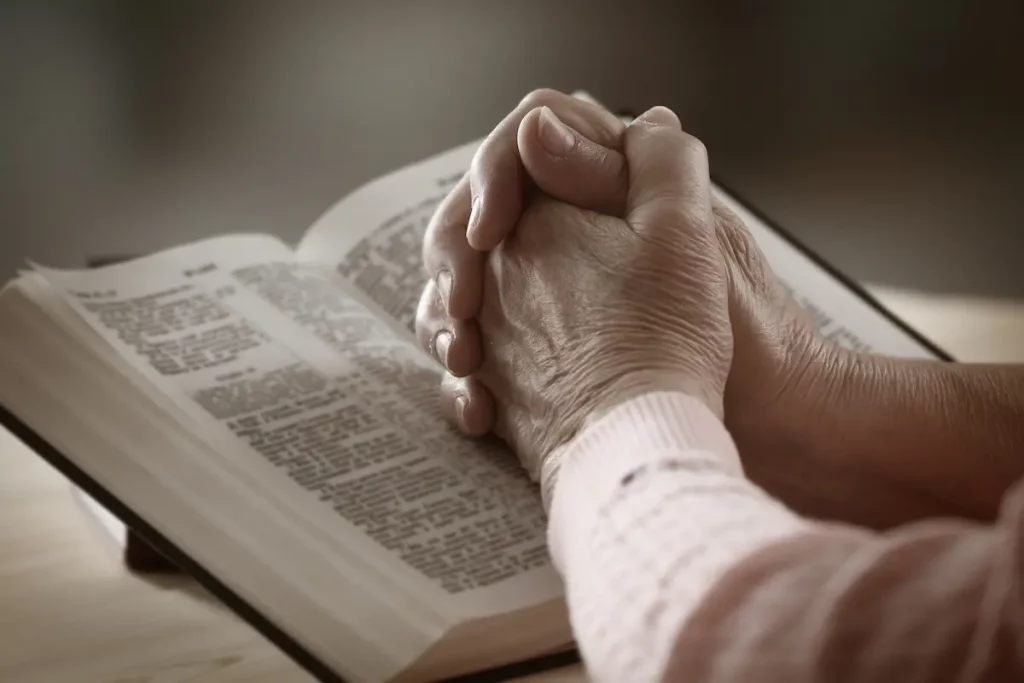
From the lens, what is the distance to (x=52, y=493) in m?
0.70

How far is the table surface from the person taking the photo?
0.55 metres

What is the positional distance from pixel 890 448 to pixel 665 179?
19 centimetres

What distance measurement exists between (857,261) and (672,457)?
795mm

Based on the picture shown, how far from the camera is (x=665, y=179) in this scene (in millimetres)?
614

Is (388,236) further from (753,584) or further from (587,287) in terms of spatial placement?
(753,584)

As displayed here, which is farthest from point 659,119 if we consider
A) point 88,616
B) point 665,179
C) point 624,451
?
point 88,616

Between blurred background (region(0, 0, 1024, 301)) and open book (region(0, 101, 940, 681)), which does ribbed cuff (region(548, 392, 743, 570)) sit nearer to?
open book (region(0, 101, 940, 681))

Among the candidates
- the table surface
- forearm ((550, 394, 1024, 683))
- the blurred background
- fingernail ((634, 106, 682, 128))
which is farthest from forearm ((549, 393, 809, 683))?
the blurred background

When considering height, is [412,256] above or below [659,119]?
below

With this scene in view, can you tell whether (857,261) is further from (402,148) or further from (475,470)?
(475,470)

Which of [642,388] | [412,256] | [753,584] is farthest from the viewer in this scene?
[412,256]

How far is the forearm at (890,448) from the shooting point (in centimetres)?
63

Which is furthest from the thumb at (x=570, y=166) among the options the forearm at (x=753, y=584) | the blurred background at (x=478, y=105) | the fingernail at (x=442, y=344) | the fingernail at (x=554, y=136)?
the blurred background at (x=478, y=105)

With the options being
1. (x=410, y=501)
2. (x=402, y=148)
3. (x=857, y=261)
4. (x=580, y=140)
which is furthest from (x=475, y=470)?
(x=857, y=261)
